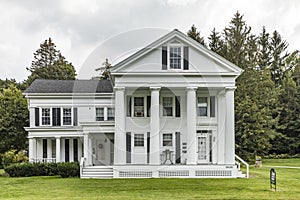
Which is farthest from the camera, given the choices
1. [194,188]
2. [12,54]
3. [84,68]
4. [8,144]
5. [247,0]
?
[12,54]

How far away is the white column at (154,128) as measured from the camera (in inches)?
962

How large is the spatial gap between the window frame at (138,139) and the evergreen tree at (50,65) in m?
26.9

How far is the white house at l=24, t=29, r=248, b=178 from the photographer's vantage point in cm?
2448

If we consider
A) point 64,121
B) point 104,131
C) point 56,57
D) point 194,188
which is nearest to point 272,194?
point 194,188

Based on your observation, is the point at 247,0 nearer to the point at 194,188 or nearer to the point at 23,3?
the point at 23,3

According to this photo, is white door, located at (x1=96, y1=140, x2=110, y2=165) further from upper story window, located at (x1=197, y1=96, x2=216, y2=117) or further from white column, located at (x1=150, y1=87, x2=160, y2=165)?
upper story window, located at (x1=197, y1=96, x2=216, y2=117)

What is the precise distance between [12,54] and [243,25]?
2526cm

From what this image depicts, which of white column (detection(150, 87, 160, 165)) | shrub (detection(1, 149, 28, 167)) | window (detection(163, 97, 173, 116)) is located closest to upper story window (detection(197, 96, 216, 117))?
window (detection(163, 97, 173, 116))

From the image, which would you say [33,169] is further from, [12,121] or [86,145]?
[12,121]

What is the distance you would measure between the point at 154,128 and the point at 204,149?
14.1ft

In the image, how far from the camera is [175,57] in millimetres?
25219

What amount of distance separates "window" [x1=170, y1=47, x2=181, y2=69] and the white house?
0.06 metres

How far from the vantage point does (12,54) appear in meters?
47.6

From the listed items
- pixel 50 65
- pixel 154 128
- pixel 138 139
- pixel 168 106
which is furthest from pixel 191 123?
pixel 50 65
